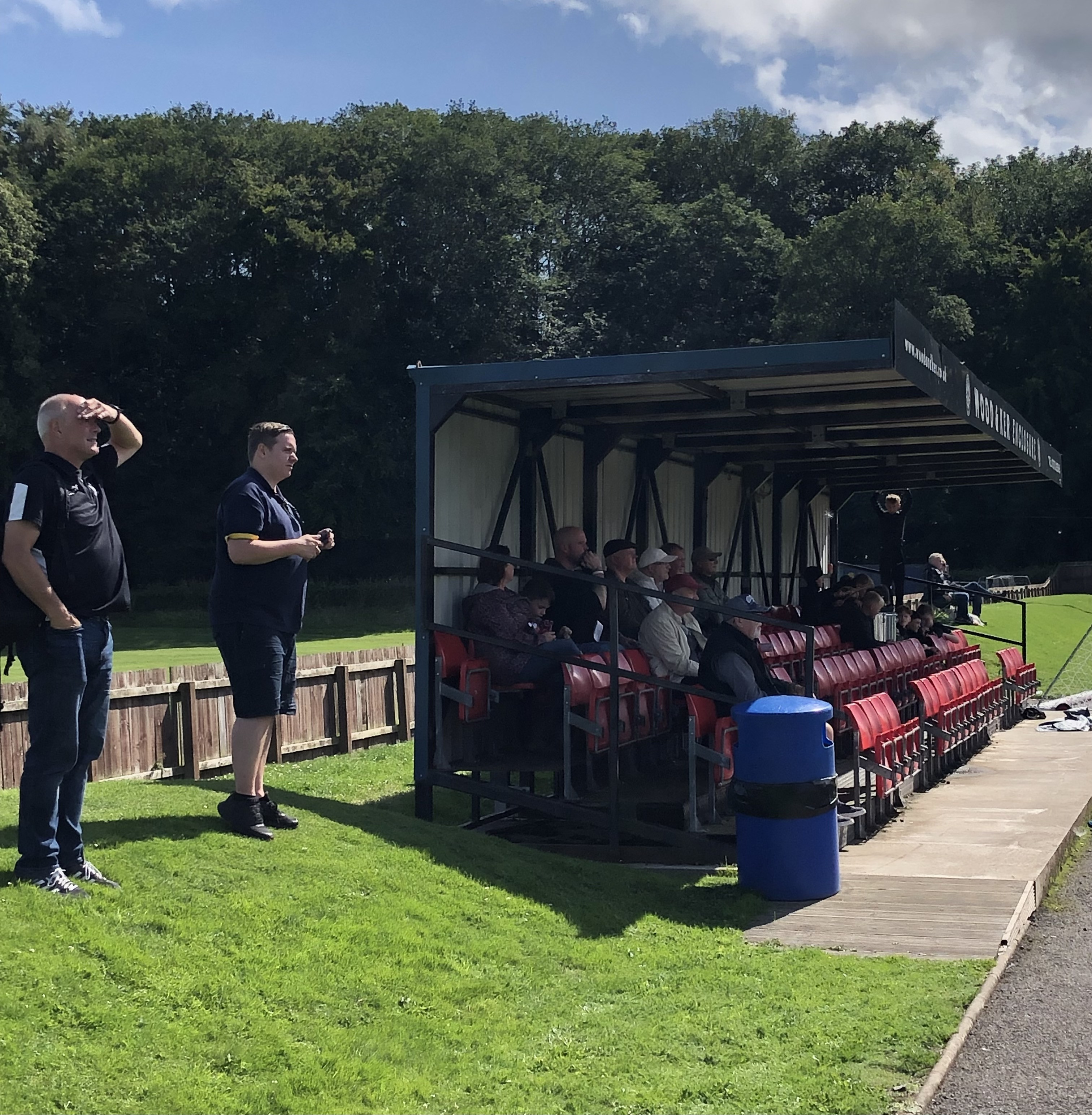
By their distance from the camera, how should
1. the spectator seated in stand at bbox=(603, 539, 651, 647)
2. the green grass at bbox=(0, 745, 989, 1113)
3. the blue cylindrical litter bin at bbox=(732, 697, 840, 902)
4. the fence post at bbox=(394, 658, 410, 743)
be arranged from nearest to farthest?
the green grass at bbox=(0, 745, 989, 1113), the blue cylindrical litter bin at bbox=(732, 697, 840, 902), the spectator seated in stand at bbox=(603, 539, 651, 647), the fence post at bbox=(394, 658, 410, 743)

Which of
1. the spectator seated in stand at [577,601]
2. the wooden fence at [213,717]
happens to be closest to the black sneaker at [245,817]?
the wooden fence at [213,717]

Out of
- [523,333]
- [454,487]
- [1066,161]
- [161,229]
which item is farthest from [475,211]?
[454,487]

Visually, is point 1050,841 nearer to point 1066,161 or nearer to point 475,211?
point 475,211

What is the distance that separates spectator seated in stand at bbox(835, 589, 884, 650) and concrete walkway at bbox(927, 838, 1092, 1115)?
8.92 metres

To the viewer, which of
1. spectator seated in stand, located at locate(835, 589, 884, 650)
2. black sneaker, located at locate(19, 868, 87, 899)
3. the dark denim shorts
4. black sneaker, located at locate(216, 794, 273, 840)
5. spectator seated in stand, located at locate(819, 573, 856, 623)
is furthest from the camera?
spectator seated in stand, located at locate(819, 573, 856, 623)

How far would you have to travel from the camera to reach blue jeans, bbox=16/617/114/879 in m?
5.71

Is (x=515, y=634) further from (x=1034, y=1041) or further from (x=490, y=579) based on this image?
(x=1034, y=1041)

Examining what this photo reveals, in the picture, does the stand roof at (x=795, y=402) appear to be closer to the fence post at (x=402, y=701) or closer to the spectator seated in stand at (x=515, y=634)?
the spectator seated in stand at (x=515, y=634)

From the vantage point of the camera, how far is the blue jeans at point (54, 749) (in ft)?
18.7

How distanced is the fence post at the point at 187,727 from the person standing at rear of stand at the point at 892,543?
1117 cm

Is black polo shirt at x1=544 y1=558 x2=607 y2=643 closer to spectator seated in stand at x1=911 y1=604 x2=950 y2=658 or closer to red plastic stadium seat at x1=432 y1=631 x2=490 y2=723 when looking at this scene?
red plastic stadium seat at x1=432 y1=631 x2=490 y2=723

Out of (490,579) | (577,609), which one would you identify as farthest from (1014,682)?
(490,579)

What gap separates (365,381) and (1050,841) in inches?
1659

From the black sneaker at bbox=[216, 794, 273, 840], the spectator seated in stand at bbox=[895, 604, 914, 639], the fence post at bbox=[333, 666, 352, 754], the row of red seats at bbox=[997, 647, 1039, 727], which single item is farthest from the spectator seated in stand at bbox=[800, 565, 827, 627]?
the black sneaker at bbox=[216, 794, 273, 840]
